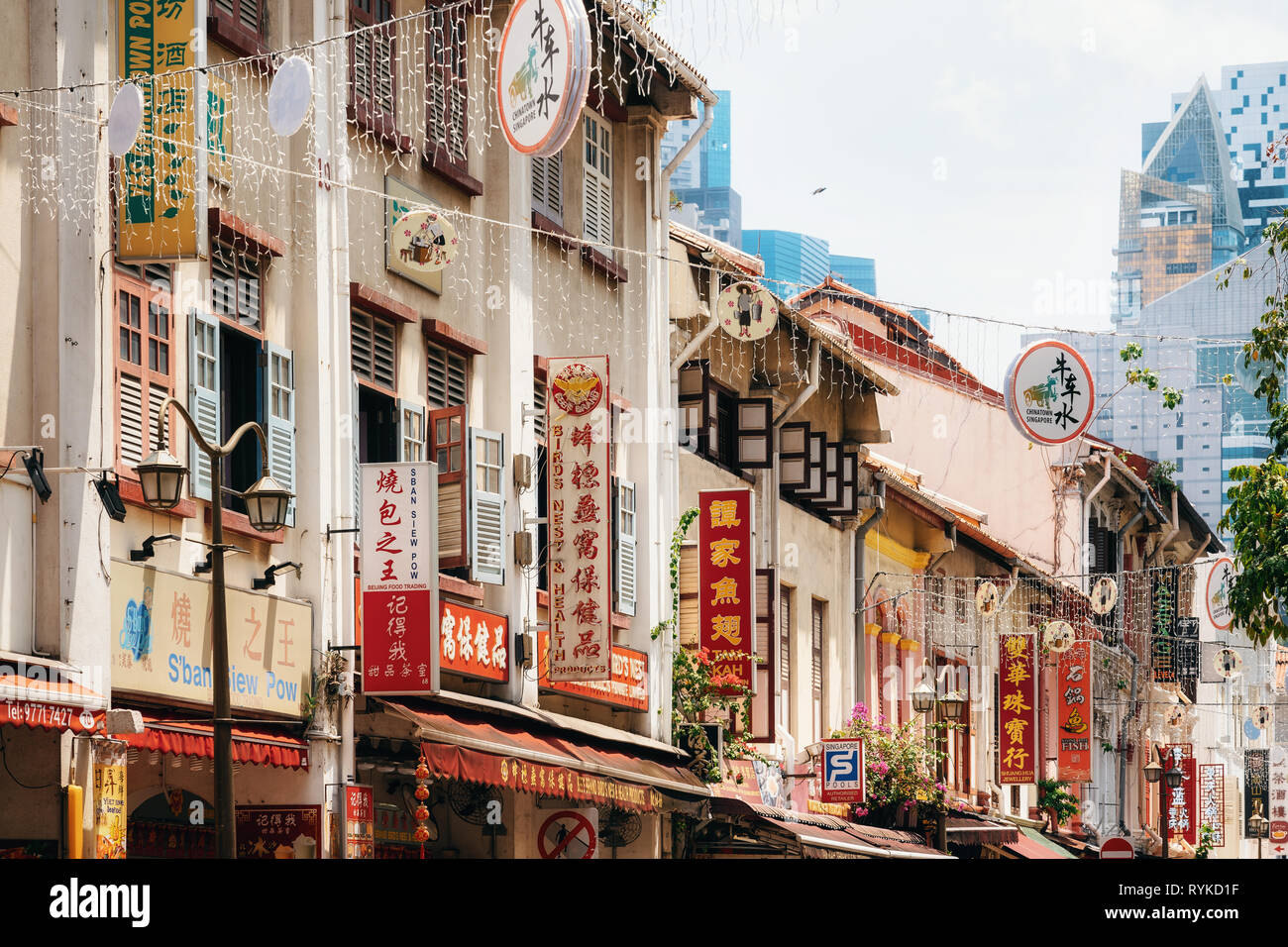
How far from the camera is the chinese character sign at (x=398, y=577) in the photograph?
14.4 m

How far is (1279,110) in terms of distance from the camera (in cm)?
14562

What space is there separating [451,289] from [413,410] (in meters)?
1.59

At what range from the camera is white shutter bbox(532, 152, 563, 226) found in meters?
19.6

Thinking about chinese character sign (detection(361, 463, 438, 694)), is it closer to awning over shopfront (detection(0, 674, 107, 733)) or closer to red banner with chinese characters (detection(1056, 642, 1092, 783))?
awning over shopfront (detection(0, 674, 107, 733))

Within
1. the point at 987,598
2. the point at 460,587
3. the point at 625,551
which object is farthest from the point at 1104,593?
the point at 460,587

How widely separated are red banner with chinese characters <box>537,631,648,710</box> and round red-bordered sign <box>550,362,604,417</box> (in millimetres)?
2319

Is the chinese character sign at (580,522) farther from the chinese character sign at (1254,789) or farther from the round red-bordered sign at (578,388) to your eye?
the chinese character sign at (1254,789)

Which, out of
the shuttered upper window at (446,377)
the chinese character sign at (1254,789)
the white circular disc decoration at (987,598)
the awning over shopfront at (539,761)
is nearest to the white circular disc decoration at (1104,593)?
the white circular disc decoration at (987,598)

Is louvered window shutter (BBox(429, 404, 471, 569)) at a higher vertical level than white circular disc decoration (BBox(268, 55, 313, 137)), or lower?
lower

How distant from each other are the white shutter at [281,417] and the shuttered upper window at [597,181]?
659 centimetres

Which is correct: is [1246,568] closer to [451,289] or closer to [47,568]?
[451,289]

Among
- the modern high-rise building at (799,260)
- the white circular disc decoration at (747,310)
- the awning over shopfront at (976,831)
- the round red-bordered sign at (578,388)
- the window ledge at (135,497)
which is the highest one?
the modern high-rise building at (799,260)

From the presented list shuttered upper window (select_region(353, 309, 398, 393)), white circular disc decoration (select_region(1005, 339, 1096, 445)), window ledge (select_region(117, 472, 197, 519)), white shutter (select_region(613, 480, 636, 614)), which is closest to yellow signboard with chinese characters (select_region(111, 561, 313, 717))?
window ledge (select_region(117, 472, 197, 519))
